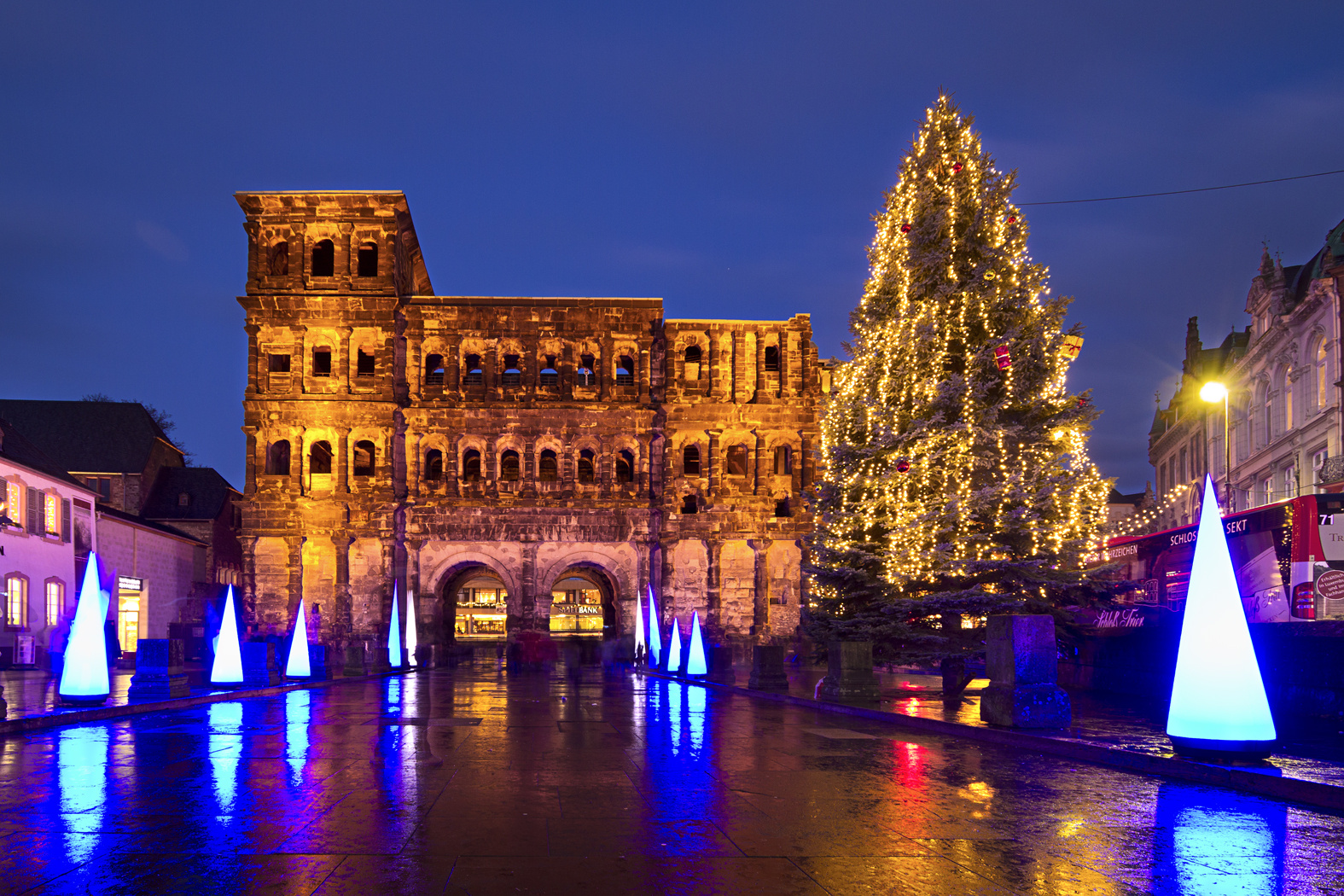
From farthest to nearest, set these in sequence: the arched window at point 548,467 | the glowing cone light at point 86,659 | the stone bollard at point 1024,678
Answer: the arched window at point 548,467 < the glowing cone light at point 86,659 < the stone bollard at point 1024,678

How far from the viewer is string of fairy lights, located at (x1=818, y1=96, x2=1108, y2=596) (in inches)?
688

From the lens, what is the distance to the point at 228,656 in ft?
63.0

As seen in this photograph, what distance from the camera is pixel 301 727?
12.4 m

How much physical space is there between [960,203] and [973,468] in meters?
4.94

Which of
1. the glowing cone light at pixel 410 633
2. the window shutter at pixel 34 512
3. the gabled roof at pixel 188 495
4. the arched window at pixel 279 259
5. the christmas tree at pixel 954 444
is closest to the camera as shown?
the christmas tree at pixel 954 444

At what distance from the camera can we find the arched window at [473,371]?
43438 mm

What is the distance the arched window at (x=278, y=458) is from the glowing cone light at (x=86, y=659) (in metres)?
27.4

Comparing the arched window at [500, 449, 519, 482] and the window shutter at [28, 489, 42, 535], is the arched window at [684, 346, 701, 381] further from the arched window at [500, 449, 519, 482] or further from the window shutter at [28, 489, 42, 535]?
the window shutter at [28, 489, 42, 535]

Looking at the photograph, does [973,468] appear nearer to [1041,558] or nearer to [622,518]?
[1041,558]

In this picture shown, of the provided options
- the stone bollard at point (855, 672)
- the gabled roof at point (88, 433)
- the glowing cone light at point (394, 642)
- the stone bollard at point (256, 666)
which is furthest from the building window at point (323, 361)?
the stone bollard at point (855, 672)

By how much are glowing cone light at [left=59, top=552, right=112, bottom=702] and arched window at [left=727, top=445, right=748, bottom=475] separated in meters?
31.8

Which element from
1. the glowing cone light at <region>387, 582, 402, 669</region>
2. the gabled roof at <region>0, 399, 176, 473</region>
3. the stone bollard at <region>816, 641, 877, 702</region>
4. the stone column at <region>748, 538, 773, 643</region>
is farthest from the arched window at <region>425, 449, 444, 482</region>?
the stone bollard at <region>816, 641, 877, 702</region>

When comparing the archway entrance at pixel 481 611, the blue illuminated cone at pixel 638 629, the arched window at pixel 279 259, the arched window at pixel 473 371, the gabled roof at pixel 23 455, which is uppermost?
the arched window at pixel 279 259

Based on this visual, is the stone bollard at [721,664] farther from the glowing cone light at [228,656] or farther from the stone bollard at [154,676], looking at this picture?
the stone bollard at [154,676]
